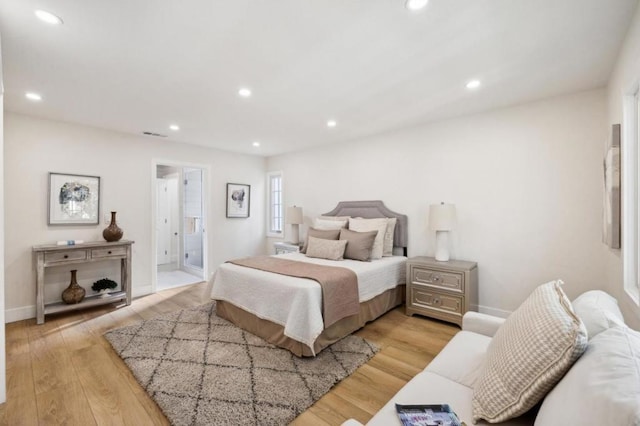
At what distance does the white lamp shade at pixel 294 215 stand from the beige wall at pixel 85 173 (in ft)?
4.19

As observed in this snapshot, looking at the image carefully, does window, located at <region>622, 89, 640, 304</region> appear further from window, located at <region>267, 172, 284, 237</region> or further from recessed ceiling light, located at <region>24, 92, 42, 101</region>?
window, located at <region>267, 172, 284, 237</region>

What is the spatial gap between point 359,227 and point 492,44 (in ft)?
8.52

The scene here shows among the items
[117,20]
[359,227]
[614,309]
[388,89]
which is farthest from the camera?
[359,227]

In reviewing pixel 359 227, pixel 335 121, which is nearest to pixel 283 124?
pixel 335 121

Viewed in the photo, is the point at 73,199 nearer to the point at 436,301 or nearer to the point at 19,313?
the point at 19,313

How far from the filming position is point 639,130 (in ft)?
6.07

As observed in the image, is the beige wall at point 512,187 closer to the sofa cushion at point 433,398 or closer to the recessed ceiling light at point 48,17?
the sofa cushion at point 433,398

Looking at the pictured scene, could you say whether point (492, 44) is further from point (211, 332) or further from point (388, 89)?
point (211, 332)

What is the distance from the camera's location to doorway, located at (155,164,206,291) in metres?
6.06

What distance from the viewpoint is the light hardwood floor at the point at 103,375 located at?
184cm

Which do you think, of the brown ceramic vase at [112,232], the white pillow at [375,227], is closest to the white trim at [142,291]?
the brown ceramic vase at [112,232]

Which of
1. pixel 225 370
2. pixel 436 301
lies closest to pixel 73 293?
pixel 225 370

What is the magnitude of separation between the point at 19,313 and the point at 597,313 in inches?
207

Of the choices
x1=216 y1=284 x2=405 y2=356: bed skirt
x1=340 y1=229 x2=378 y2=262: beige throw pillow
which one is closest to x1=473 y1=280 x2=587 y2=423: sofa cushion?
x1=216 y1=284 x2=405 y2=356: bed skirt
